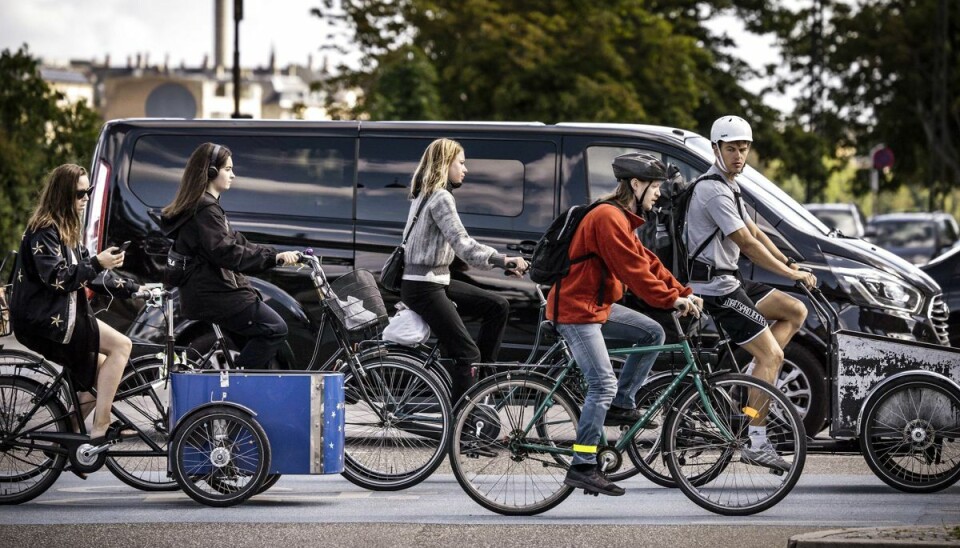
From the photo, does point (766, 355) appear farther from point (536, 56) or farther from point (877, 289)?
point (536, 56)

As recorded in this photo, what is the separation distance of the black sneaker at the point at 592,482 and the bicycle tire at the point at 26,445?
255 cm

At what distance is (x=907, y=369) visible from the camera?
8242mm

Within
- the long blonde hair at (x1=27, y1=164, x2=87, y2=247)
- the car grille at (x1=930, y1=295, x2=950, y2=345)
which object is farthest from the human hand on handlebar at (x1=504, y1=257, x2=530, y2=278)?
the car grille at (x1=930, y1=295, x2=950, y2=345)

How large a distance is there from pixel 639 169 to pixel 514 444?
4.76ft

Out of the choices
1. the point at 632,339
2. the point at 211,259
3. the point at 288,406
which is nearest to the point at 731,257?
the point at 632,339

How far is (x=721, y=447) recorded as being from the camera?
751 cm

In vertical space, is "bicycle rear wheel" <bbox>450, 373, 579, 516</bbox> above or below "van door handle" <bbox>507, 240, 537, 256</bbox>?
below

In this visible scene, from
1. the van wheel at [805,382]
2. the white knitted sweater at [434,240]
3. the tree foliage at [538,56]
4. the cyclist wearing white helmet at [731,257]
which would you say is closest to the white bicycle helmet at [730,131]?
the cyclist wearing white helmet at [731,257]

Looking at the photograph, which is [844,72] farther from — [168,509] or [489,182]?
[168,509]

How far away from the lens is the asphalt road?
6.83 m

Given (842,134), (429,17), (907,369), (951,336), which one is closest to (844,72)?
(842,134)

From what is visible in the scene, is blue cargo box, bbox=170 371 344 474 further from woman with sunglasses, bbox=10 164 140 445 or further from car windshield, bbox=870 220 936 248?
car windshield, bbox=870 220 936 248

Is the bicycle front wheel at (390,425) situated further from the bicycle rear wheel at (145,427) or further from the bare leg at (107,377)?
the bare leg at (107,377)

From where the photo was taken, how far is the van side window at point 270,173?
33.2ft
